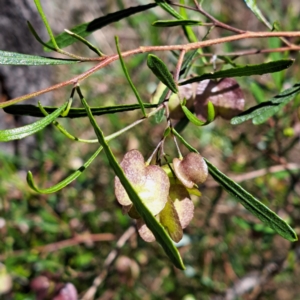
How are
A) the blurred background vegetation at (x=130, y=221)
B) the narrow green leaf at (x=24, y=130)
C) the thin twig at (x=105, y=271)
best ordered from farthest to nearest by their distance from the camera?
the blurred background vegetation at (x=130, y=221)
the thin twig at (x=105, y=271)
the narrow green leaf at (x=24, y=130)

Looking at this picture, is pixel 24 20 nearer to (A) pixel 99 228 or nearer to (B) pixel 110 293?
(A) pixel 99 228

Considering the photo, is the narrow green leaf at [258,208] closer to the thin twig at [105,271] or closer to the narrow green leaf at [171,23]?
the narrow green leaf at [171,23]

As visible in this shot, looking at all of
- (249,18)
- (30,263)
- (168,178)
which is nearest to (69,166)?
(30,263)

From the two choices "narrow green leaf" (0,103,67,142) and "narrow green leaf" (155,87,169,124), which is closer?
"narrow green leaf" (0,103,67,142)

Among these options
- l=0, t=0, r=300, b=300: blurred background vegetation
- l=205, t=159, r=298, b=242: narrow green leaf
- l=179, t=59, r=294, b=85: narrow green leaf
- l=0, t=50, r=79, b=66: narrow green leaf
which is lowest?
l=0, t=0, r=300, b=300: blurred background vegetation

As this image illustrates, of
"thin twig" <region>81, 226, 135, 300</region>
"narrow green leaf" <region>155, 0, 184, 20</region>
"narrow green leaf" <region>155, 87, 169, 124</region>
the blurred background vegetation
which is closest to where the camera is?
"narrow green leaf" <region>155, 87, 169, 124</region>

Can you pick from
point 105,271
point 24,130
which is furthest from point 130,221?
point 24,130

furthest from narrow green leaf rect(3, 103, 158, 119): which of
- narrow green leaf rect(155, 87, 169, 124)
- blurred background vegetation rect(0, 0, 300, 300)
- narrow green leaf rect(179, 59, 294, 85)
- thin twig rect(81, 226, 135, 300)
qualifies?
thin twig rect(81, 226, 135, 300)

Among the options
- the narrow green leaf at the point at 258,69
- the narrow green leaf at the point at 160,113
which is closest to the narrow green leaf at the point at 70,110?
the narrow green leaf at the point at 160,113

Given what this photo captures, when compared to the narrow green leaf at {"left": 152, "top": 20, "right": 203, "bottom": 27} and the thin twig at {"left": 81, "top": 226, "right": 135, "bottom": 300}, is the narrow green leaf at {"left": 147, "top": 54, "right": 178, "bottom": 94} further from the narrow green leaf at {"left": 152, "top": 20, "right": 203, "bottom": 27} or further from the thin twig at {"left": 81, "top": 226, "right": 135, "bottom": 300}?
the thin twig at {"left": 81, "top": 226, "right": 135, "bottom": 300}
